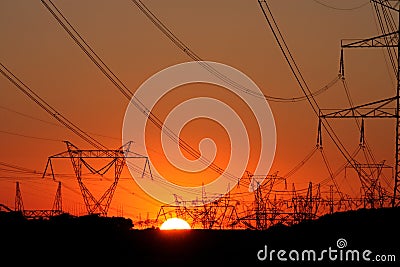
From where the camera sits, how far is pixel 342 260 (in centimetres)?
3562

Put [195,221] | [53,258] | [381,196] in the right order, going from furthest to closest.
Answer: [195,221]
[381,196]
[53,258]

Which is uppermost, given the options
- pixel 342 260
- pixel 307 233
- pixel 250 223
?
pixel 250 223

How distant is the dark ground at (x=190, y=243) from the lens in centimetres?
3803

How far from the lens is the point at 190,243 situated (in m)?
45.9

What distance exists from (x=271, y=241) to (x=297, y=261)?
26.3 ft

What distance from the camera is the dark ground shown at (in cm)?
3803

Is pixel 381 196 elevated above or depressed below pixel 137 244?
above

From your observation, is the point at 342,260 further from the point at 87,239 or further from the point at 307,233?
the point at 87,239

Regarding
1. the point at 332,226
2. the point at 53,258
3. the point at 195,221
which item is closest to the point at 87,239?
the point at 53,258

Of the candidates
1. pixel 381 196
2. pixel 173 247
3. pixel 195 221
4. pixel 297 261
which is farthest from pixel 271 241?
pixel 195 221

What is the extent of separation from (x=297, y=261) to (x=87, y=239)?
13.0m

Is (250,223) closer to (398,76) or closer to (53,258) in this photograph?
(398,76)

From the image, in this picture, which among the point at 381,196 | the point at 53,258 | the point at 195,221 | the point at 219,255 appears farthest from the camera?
the point at 195,221

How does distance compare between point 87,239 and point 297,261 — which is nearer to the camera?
point 297,261
